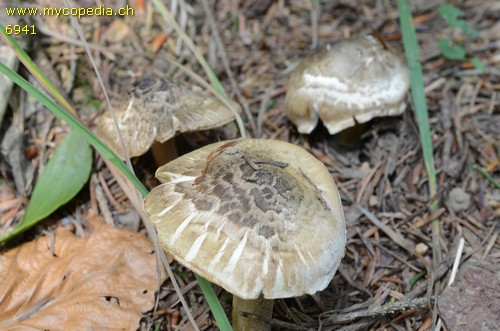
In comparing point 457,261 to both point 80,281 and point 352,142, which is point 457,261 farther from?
point 80,281

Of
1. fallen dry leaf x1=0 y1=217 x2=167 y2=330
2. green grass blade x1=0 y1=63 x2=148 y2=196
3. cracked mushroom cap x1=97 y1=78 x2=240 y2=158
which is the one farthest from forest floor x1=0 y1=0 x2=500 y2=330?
green grass blade x1=0 y1=63 x2=148 y2=196

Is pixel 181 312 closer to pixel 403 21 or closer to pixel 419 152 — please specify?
pixel 419 152

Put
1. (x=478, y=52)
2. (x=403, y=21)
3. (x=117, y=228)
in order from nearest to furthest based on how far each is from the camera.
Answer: (x=117, y=228)
(x=403, y=21)
(x=478, y=52)

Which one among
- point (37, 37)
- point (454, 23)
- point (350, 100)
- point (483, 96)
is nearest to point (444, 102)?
point (483, 96)

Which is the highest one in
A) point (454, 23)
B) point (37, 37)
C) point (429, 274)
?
point (37, 37)

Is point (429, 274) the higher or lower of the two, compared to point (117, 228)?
lower

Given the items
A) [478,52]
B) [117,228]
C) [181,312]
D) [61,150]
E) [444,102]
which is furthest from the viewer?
[478,52]

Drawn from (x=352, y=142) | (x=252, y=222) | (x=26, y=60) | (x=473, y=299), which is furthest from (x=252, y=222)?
(x=352, y=142)
